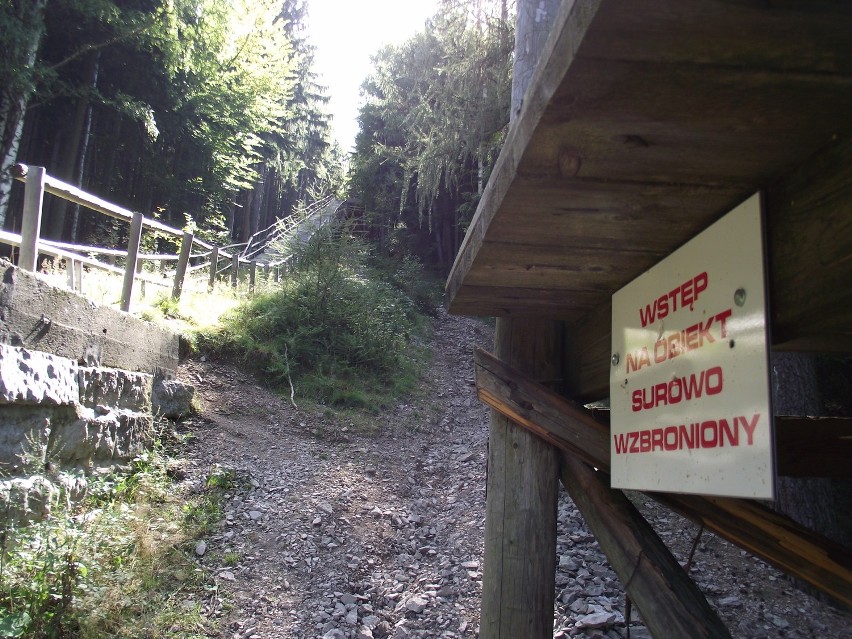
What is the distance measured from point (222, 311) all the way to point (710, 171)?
Result: 8.46 metres

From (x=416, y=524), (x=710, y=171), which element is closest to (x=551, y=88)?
(x=710, y=171)

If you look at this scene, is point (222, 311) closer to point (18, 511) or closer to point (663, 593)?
point (18, 511)

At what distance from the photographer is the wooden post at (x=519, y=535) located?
84.6 inches

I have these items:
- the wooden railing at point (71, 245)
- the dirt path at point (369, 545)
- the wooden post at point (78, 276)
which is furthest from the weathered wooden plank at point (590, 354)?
the wooden post at point (78, 276)

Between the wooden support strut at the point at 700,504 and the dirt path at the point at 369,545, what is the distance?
254 centimetres

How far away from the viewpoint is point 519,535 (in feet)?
7.25

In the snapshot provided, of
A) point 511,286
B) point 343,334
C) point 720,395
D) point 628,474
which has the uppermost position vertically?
point 343,334

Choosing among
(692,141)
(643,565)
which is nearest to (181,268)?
(643,565)

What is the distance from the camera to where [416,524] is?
5.88 m

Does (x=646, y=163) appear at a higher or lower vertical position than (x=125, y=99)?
lower

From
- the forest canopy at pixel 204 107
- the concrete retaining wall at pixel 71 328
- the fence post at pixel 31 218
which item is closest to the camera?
the concrete retaining wall at pixel 71 328

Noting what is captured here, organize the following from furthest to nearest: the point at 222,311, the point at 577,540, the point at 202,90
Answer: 1. the point at 202,90
2. the point at 222,311
3. the point at 577,540

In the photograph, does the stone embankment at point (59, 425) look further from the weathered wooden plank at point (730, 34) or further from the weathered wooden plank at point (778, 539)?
the weathered wooden plank at point (730, 34)

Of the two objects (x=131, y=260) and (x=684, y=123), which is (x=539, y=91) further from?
(x=131, y=260)
